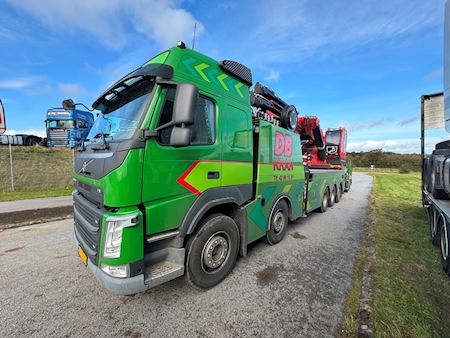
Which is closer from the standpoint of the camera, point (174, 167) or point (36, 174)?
point (174, 167)

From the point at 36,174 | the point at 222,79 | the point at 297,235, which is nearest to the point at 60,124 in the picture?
the point at 36,174

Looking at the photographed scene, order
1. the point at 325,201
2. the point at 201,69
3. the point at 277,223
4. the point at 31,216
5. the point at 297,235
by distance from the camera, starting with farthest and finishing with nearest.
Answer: the point at 325,201 < the point at 31,216 < the point at 297,235 < the point at 277,223 < the point at 201,69

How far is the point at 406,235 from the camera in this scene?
16.2ft

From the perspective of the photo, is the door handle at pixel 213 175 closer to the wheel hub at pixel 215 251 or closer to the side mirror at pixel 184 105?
the wheel hub at pixel 215 251

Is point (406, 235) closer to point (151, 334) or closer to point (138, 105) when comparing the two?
point (151, 334)

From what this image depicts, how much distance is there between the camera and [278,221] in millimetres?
4555

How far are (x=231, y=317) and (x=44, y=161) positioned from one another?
46.0 ft

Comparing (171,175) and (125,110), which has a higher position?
(125,110)

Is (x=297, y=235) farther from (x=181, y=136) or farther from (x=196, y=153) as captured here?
(x=181, y=136)

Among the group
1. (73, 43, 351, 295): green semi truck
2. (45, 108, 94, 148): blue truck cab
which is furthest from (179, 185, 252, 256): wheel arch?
(45, 108, 94, 148): blue truck cab

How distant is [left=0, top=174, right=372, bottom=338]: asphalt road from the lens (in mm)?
2238

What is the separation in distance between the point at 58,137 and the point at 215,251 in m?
16.9

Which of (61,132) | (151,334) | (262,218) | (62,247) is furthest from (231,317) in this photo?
(61,132)

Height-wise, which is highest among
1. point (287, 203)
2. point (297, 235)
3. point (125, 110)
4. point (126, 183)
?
point (125, 110)
